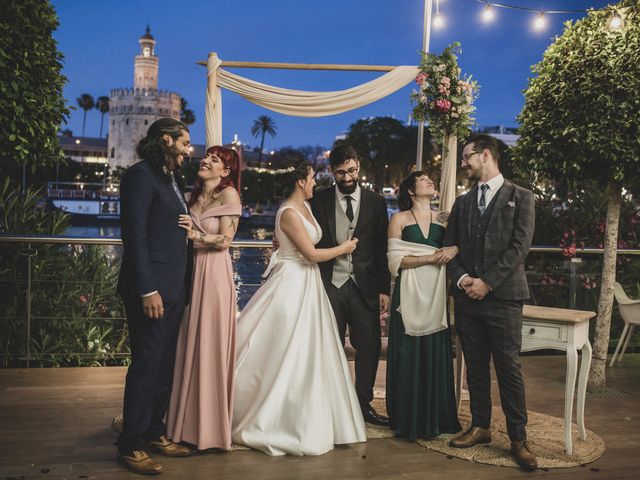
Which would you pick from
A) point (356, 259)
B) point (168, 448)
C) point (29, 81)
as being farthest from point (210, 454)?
point (29, 81)

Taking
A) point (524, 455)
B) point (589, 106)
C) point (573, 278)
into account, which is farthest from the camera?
point (573, 278)

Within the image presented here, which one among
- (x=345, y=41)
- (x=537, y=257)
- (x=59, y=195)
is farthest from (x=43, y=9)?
(x=345, y=41)

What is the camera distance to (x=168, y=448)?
3.61 metres

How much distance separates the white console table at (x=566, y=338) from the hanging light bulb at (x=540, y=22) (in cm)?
400

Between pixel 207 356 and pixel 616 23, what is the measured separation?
3563 millimetres

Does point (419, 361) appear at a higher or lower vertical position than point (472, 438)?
higher

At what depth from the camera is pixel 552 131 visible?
16.2 feet

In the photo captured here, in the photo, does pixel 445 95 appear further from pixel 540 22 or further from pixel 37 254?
pixel 37 254

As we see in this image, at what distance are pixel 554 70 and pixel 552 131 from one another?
1.51ft

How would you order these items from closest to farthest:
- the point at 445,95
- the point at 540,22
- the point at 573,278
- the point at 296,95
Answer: the point at 445,95 < the point at 573,278 < the point at 296,95 < the point at 540,22

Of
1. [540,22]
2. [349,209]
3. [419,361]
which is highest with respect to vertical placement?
[540,22]

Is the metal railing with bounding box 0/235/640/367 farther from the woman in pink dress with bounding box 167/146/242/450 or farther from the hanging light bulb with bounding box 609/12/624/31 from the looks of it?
the hanging light bulb with bounding box 609/12/624/31

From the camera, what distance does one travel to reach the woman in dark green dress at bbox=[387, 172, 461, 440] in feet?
13.0

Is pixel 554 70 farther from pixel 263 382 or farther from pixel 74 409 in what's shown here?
pixel 74 409
